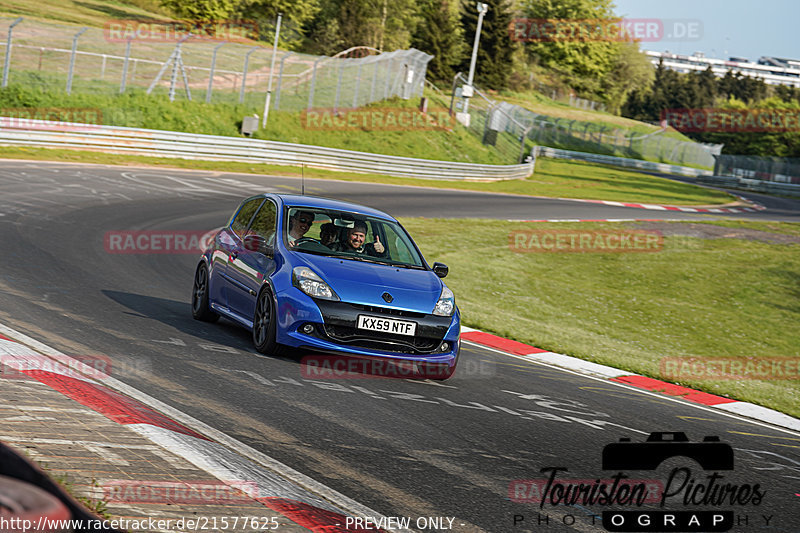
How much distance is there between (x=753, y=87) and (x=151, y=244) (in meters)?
143

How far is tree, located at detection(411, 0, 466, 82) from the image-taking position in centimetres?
8200

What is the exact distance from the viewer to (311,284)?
797 centimetres

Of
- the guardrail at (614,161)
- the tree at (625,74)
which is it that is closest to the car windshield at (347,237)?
the guardrail at (614,161)

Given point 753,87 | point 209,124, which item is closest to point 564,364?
point 209,124

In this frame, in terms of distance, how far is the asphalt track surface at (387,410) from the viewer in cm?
492

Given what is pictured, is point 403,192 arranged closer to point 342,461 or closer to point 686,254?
point 686,254

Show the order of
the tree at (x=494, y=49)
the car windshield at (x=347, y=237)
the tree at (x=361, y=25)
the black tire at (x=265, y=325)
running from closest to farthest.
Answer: the black tire at (x=265, y=325) < the car windshield at (x=347, y=237) < the tree at (x=361, y=25) < the tree at (x=494, y=49)

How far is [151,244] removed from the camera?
611 inches

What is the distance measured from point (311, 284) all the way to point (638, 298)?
11965 mm

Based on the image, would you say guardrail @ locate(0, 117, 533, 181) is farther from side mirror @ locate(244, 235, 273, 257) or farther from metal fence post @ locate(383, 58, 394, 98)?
side mirror @ locate(244, 235, 273, 257)

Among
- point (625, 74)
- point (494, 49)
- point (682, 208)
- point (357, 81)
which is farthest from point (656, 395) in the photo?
point (625, 74)

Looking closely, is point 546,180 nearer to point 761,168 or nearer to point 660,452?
point 761,168

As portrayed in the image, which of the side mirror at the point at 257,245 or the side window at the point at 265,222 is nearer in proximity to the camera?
the side mirror at the point at 257,245

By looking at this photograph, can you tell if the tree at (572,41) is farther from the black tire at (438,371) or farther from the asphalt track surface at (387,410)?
the black tire at (438,371)
